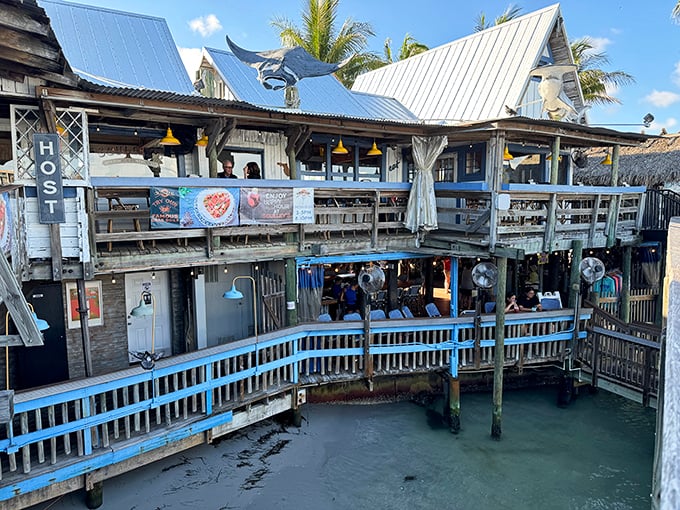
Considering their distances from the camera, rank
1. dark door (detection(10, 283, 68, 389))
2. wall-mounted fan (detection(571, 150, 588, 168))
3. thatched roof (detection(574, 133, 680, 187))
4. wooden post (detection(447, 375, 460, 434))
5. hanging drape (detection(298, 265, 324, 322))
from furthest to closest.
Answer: thatched roof (detection(574, 133, 680, 187)) < wall-mounted fan (detection(571, 150, 588, 168)) < hanging drape (detection(298, 265, 324, 322)) < wooden post (detection(447, 375, 460, 434)) < dark door (detection(10, 283, 68, 389))

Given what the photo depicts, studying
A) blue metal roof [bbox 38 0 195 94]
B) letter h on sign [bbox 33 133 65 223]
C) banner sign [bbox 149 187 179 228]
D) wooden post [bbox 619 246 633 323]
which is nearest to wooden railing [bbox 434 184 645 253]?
wooden post [bbox 619 246 633 323]

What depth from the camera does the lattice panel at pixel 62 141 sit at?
296 inches

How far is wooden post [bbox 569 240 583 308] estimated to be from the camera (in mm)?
12445

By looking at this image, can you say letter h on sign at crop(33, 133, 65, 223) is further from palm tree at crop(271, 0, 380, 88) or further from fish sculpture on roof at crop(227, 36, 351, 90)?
palm tree at crop(271, 0, 380, 88)

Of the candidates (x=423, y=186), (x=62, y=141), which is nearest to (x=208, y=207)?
(x=62, y=141)

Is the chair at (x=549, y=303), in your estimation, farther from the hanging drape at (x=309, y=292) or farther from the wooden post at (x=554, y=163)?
the hanging drape at (x=309, y=292)

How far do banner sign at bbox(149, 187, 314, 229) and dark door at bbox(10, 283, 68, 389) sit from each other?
3279 millimetres

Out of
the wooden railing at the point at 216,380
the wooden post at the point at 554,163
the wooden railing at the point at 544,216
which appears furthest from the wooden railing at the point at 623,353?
the wooden post at the point at 554,163

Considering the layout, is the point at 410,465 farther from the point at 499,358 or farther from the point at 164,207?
the point at 164,207

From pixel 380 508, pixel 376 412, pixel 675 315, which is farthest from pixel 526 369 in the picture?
pixel 675 315

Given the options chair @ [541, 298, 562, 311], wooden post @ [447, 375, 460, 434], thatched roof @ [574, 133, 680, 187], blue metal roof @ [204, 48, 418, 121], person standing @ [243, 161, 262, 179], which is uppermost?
blue metal roof @ [204, 48, 418, 121]

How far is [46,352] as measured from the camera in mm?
10258

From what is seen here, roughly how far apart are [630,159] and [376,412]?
52.3 ft

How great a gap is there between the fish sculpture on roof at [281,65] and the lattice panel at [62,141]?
598cm
